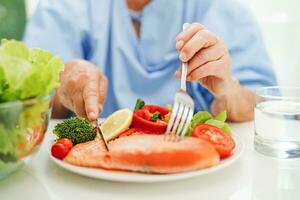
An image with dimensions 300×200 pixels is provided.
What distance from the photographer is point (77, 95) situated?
3.79 ft

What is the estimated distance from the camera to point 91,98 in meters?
1.05

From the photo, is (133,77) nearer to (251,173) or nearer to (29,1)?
(251,173)

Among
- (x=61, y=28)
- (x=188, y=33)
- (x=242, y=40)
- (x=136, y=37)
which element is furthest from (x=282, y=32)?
(x=188, y=33)

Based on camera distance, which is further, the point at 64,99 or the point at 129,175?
the point at 64,99

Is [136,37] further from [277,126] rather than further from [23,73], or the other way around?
[23,73]

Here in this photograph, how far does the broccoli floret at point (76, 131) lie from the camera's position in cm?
85

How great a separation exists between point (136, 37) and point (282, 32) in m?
0.95

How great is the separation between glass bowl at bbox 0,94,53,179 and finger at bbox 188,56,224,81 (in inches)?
17.6

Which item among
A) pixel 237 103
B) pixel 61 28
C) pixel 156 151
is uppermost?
pixel 61 28

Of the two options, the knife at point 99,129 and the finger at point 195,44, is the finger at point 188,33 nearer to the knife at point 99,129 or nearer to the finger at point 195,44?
the finger at point 195,44

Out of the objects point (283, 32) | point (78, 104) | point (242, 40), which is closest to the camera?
point (78, 104)

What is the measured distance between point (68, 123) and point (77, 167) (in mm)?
168

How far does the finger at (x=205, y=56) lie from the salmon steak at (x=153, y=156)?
1.11 ft

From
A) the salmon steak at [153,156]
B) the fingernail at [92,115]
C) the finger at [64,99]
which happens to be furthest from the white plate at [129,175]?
the finger at [64,99]
